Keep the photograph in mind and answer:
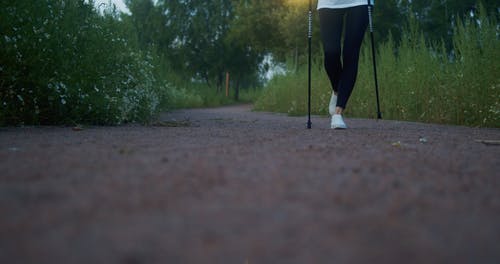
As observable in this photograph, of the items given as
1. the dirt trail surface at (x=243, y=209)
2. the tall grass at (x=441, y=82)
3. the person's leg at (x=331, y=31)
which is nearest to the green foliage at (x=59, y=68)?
the dirt trail surface at (x=243, y=209)

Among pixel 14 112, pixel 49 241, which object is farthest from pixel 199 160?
pixel 14 112

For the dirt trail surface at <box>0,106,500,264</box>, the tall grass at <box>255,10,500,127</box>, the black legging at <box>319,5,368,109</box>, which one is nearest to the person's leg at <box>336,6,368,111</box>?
the black legging at <box>319,5,368,109</box>

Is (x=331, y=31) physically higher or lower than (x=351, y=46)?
higher

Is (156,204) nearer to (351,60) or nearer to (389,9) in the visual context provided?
(351,60)

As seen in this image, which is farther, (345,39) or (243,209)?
(345,39)

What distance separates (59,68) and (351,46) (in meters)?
2.88

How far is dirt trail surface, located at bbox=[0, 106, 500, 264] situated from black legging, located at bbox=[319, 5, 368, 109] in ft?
7.98

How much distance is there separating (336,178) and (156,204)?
70 centimetres

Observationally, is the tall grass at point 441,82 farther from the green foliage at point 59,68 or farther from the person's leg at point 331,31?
the green foliage at point 59,68

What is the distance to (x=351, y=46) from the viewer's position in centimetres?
428

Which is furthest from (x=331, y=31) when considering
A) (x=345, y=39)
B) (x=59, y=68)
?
(x=59, y=68)

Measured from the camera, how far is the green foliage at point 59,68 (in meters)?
3.74

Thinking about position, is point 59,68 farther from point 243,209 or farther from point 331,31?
point 243,209

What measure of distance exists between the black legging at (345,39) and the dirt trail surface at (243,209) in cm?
243
